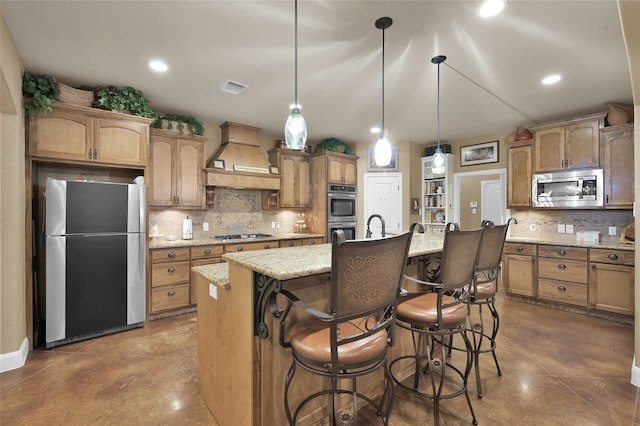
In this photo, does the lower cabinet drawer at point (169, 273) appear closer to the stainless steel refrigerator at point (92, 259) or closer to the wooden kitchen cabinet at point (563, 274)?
the stainless steel refrigerator at point (92, 259)

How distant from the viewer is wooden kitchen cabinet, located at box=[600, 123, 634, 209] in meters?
3.62

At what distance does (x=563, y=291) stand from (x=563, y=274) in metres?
0.22

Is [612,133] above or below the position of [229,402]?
above

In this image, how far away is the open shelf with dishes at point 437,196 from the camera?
221 inches

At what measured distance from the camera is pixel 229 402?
5.58 ft

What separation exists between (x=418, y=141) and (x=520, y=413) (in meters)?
4.78

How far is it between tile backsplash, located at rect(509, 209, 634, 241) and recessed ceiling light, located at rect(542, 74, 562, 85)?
2.20 metres

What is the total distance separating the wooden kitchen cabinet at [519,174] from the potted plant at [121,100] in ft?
17.2

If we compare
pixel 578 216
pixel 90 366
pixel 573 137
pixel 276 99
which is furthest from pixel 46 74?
pixel 578 216

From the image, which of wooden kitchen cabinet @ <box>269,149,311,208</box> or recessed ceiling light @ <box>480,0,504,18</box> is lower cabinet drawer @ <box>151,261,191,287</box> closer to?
wooden kitchen cabinet @ <box>269,149,311,208</box>

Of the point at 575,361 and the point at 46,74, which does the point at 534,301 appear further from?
the point at 46,74

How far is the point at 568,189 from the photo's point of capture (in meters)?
4.08

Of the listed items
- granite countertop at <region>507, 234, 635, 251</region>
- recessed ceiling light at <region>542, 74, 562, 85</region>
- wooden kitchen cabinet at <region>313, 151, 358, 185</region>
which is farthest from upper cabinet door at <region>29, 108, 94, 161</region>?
granite countertop at <region>507, 234, 635, 251</region>

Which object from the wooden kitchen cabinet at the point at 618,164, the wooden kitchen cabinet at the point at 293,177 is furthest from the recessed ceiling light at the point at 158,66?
the wooden kitchen cabinet at the point at 618,164
